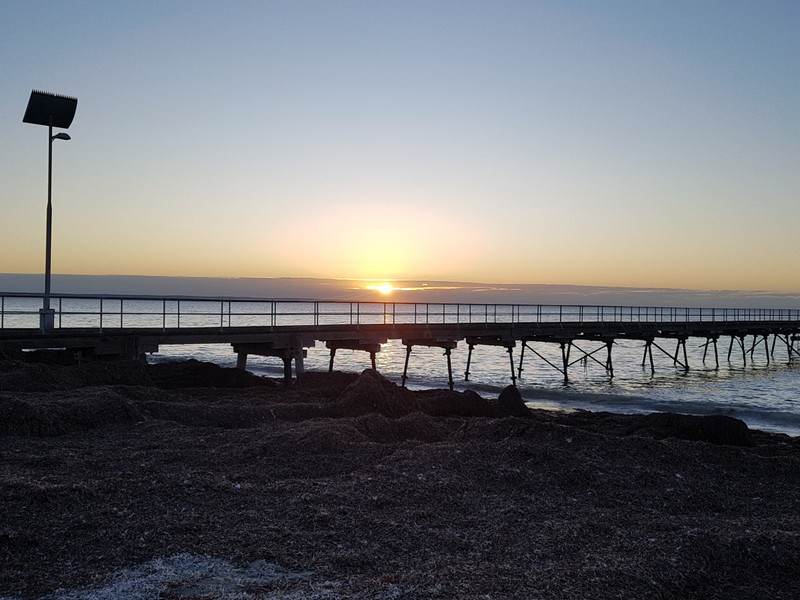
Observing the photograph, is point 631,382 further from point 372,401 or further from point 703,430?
point 372,401

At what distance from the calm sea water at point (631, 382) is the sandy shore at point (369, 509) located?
16.9 m

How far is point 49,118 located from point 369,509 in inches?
771

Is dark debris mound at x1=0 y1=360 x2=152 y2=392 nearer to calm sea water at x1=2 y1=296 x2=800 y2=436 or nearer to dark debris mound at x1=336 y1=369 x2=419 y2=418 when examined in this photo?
calm sea water at x1=2 y1=296 x2=800 y2=436

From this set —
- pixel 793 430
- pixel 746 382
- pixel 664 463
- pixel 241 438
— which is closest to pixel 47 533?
pixel 241 438

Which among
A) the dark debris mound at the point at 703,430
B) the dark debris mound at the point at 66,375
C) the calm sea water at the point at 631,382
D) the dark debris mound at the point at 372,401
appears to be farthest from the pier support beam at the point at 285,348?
the dark debris mound at the point at 703,430

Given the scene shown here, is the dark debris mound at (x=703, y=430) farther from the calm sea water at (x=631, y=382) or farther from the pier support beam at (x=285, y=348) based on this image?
the pier support beam at (x=285, y=348)

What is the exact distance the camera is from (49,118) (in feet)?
70.9

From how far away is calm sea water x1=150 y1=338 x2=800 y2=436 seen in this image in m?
30.2

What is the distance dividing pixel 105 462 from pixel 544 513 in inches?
241

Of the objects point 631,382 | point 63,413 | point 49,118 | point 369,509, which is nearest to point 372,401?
point 63,413

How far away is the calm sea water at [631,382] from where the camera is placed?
3022cm

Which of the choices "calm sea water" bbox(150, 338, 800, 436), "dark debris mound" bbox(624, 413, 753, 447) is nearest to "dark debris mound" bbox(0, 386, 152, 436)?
"dark debris mound" bbox(624, 413, 753, 447)

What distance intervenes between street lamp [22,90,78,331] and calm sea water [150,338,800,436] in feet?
65.9

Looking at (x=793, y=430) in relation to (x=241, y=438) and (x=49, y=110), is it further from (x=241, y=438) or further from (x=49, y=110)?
(x=49, y=110)
